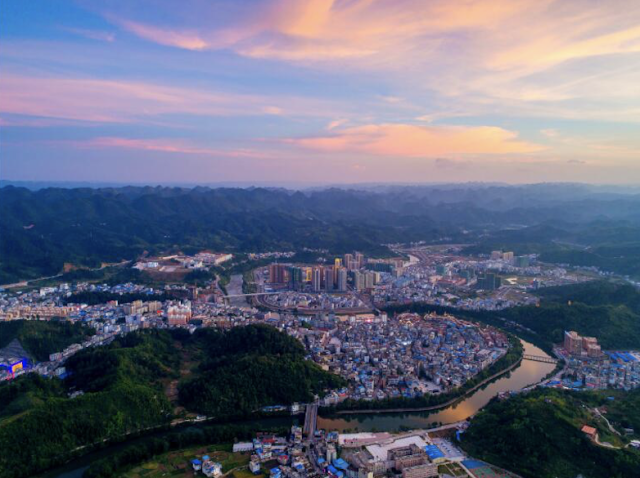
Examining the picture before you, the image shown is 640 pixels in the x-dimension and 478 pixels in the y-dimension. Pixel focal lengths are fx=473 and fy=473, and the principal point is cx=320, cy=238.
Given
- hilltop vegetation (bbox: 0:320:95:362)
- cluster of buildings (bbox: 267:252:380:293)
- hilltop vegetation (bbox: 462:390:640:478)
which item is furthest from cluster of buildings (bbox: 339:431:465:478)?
cluster of buildings (bbox: 267:252:380:293)

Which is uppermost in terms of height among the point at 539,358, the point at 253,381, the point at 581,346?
the point at 253,381

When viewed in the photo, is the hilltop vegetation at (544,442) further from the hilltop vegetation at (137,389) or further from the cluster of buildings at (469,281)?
the cluster of buildings at (469,281)

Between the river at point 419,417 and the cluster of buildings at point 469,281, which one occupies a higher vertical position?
the cluster of buildings at point 469,281

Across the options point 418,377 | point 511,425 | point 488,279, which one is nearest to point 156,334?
point 418,377

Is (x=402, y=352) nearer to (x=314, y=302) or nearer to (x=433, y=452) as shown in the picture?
(x=433, y=452)

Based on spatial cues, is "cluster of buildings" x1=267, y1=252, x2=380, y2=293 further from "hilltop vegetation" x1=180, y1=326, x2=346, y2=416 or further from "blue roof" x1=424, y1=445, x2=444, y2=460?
"blue roof" x1=424, y1=445, x2=444, y2=460

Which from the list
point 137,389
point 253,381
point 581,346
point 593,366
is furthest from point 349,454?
point 581,346

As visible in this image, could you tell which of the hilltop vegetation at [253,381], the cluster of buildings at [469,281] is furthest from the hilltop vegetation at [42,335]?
the cluster of buildings at [469,281]
